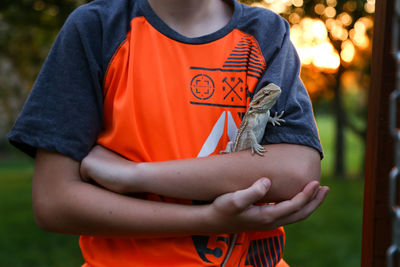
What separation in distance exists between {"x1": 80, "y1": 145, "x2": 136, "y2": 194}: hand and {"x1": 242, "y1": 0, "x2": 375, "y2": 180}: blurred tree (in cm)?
585

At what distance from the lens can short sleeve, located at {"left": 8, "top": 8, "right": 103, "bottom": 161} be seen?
1.80 meters

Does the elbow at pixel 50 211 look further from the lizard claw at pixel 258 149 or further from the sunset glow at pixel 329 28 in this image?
the sunset glow at pixel 329 28

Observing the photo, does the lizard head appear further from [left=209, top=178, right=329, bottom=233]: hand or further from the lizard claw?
[left=209, top=178, right=329, bottom=233]: hand

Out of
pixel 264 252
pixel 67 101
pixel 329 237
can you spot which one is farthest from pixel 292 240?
pixel 67 101

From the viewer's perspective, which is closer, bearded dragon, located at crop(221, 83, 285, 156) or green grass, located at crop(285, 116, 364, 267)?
bearded dragon, located at crop(221, 83, 285, 156)

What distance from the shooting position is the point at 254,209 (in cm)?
174

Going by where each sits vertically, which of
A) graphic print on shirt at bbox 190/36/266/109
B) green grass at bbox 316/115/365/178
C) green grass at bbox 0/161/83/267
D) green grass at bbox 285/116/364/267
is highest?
graphic print on shirt at bbox 190/36/266/109

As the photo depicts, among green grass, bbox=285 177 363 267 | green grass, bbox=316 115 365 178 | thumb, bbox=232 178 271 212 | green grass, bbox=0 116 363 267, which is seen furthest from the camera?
green grass, bbox=316 115 365 178

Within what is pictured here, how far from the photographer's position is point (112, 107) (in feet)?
6.23

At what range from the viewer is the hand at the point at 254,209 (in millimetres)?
1692

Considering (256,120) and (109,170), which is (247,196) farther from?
(109,170)

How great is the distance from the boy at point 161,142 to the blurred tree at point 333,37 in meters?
5.40

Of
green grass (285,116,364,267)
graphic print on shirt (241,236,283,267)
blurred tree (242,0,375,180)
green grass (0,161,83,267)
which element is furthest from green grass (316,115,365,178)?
graphic print on shirt (241,236,283,267)

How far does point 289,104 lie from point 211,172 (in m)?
0.48
